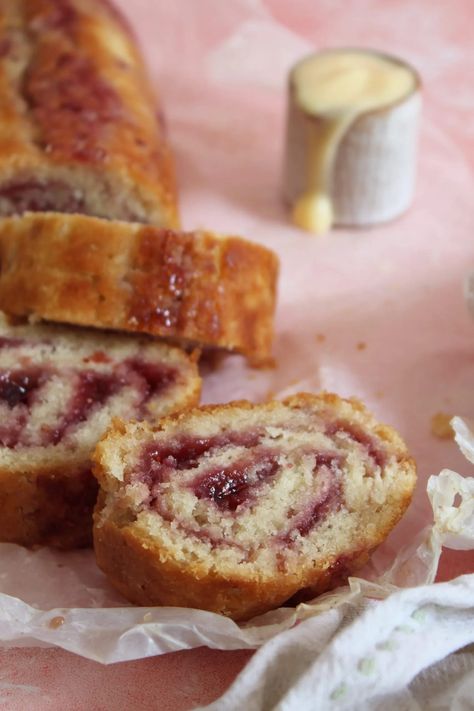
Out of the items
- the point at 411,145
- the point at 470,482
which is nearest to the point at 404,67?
the point at 411,145

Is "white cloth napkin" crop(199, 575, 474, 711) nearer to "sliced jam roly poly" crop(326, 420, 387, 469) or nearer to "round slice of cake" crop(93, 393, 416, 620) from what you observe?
"round slice of cake" crop(93, 393, 416, 620)

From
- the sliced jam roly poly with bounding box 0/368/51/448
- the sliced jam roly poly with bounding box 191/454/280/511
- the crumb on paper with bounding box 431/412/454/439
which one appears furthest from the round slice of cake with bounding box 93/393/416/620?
the crumb on paper with bounding box 431/412/454/439

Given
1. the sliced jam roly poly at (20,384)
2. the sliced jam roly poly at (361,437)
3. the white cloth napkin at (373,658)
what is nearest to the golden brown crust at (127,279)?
the sliced jam roly poly at (20,384)

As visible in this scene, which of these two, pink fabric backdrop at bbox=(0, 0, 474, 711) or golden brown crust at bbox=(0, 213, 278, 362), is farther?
golden brown crust at bbox=(0, 213, 278, 362)

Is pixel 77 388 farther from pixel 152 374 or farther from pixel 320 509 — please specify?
pixel 320 509

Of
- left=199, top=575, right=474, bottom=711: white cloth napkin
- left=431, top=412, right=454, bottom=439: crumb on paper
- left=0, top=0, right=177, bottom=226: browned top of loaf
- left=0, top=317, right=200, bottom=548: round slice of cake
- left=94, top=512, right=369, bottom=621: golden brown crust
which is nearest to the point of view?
left=199, top=575, right=474, bottom=711: white cloth napkin

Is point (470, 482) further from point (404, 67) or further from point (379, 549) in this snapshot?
point (404, 67)

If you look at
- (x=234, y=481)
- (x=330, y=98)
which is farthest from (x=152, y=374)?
(x=330, y=98)
